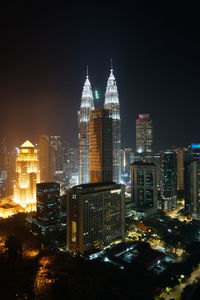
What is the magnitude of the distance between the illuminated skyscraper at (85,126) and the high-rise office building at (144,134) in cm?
1997

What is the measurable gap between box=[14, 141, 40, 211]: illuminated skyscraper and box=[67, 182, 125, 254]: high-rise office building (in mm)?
13912

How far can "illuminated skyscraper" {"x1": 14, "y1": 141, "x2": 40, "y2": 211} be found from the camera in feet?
102

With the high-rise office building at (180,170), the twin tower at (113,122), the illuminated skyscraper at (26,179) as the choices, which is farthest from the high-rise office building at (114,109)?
the high-rise office building at (180,170)

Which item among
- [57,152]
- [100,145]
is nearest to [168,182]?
[100,145]

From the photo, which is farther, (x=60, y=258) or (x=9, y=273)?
(x=60, y=258)

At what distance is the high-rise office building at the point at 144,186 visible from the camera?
28.7 m

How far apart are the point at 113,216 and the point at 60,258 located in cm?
599

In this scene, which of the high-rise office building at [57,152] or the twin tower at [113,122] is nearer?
the twin tower at [113,122]

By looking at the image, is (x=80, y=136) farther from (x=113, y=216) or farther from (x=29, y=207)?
(x=113, y=216)

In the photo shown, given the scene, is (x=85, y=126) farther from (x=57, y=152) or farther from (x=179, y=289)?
(x=179, y=289)

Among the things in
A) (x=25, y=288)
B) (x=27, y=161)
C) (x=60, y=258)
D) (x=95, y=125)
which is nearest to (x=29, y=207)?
(x=27, y=161)

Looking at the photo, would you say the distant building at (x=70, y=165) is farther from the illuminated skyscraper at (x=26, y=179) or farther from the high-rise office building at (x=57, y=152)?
the illuminated skyscraper at (x=26, y=179)

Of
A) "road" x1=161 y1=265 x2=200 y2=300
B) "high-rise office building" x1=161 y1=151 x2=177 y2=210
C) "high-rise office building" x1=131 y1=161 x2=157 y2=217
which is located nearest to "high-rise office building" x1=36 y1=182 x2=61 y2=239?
"high-rise office building" x1=131 y1=161 x2=157 y2=217

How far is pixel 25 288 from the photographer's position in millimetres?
12438
